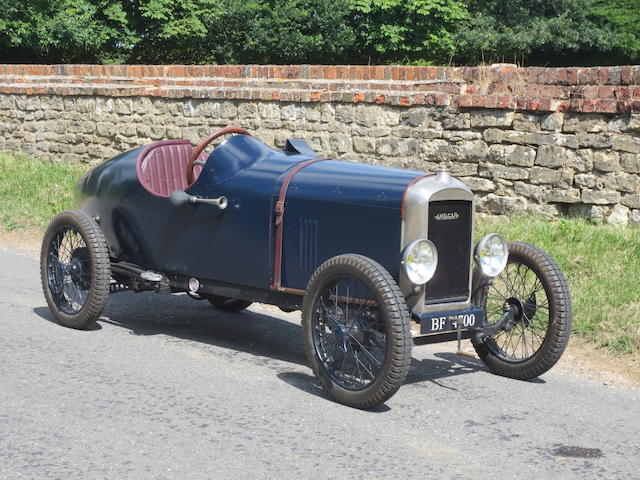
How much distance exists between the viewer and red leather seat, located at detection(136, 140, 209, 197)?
7.21 meters

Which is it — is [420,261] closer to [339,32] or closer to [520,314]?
[520,314]

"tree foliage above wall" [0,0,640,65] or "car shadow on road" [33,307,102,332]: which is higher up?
"tree foliage above wall" [0,0,640,65]

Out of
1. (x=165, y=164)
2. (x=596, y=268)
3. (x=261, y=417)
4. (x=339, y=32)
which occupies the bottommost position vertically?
(x=261, y=417)

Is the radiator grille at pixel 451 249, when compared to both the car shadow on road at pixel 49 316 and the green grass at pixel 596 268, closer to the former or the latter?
the green grass at pixel 596 268

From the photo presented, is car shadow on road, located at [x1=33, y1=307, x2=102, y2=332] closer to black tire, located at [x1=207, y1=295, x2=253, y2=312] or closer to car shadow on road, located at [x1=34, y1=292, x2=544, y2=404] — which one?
car shadow on road, located at [x1=34, y1=292, x2=544, y2=404]

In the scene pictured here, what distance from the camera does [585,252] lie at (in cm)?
854

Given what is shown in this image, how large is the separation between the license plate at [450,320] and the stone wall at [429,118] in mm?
4268

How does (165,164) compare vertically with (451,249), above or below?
above

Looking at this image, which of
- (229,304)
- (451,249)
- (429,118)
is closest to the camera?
(451,249)

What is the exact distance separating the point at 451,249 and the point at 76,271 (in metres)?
2.77

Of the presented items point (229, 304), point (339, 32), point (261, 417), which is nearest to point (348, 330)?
point (261, 417)

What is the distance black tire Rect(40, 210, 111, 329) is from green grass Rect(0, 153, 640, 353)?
1.70 metres

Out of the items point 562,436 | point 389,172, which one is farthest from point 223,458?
point 389,172

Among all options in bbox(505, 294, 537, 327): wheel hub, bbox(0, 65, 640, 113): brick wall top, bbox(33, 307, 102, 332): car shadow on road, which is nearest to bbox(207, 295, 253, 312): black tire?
bbox(33, 307, 102, 332): car shadow on road
